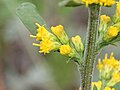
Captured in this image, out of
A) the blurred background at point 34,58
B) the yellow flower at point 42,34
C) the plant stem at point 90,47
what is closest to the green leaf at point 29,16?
the yellow flower at point 42,34

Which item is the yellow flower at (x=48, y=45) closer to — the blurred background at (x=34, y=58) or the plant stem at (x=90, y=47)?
the plant stem at (x=90, y=47)

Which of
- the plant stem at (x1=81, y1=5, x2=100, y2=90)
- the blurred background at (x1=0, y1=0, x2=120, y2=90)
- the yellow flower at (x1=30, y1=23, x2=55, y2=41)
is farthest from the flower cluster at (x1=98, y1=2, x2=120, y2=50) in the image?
the blurred background at (x1=0, y1=0, x2=120, y2=90)

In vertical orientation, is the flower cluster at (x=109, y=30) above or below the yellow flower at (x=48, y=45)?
above

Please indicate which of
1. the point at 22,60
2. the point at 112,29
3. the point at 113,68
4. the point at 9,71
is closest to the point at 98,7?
the point at 112,29

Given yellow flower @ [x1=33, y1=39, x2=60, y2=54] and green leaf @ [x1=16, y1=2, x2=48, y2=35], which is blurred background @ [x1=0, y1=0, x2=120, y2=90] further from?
yellow flower @ [x1=33, y1=39, x2=60, y2=54]

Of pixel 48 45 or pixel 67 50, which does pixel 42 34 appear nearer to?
pixel 48 45

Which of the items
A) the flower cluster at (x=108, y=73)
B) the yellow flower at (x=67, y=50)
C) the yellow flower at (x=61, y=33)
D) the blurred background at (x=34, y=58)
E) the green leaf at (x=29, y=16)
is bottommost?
the blurred background at (x=34, y=58)

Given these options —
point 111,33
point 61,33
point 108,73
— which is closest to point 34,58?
point 108,73
